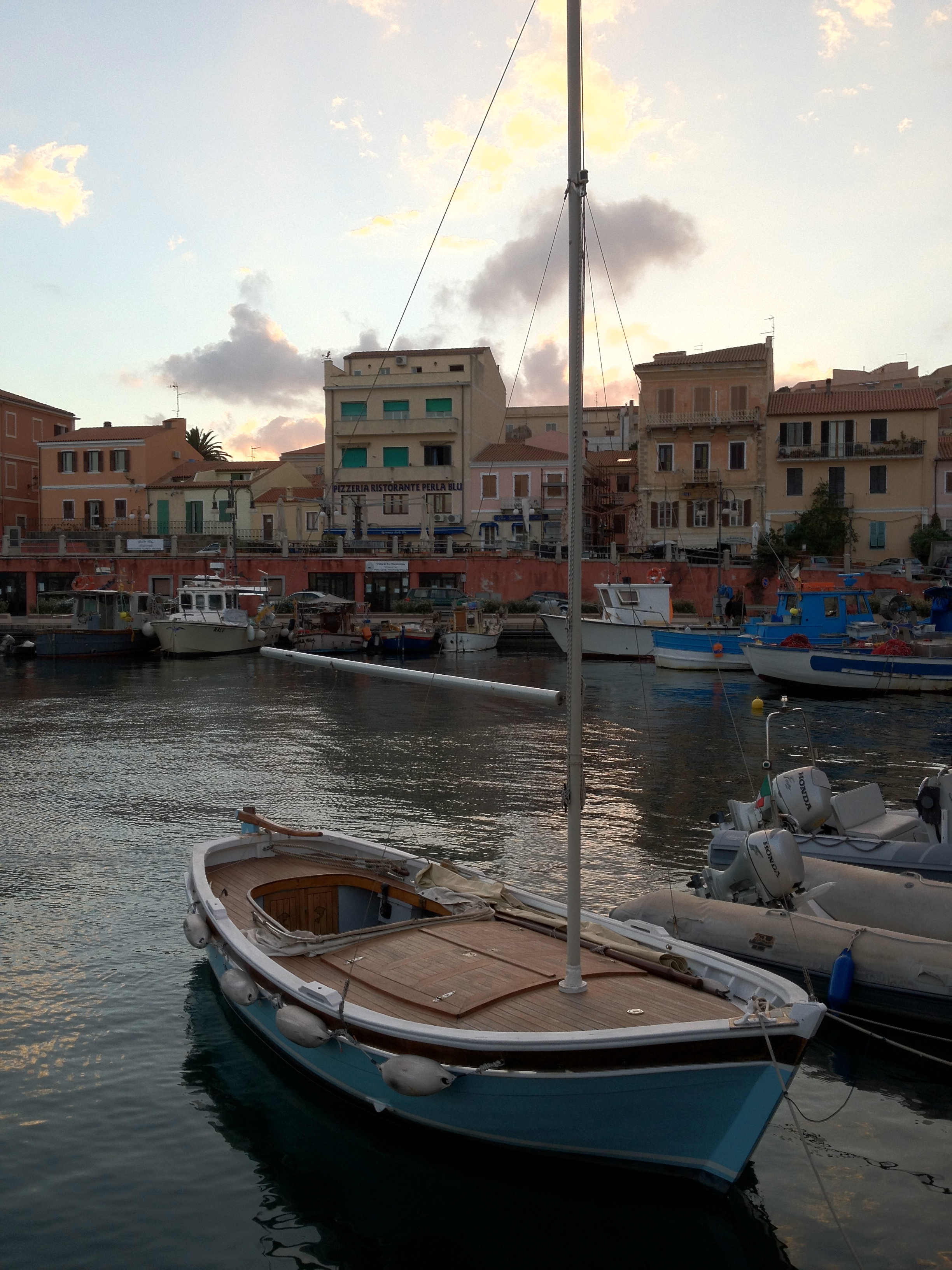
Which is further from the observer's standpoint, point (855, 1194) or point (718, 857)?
point (718, 857)

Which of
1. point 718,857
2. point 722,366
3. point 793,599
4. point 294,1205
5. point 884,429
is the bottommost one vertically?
point 294,1205

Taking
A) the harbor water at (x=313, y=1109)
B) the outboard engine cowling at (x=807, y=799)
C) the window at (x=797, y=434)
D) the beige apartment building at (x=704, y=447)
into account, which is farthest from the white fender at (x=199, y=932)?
the window at (x=797, y=434)

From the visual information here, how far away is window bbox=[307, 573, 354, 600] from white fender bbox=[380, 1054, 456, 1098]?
51589 millimetres

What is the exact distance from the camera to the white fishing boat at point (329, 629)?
4547 cm

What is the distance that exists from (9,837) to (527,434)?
68.4 m

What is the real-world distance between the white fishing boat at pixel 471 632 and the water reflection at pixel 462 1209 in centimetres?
3838

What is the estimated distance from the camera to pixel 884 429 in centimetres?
5647

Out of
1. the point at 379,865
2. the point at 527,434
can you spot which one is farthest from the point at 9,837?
the point at 527,434

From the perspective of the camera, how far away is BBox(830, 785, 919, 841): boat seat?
39.2 ft

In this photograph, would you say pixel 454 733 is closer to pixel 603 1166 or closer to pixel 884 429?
pixel 603 1166

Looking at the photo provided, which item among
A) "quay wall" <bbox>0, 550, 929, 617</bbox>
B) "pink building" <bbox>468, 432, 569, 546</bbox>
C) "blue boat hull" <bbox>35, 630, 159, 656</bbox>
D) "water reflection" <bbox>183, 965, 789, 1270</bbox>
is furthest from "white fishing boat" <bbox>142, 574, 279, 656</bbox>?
"water reflection" <bbox>183, 965, 789, 1270</bbox>

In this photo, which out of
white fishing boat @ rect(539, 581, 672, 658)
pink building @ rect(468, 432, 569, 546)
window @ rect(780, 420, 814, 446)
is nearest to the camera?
white fishing boat @ rect(539, 581, 672, 658)

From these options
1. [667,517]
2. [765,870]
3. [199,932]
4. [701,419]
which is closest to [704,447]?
[701,419]

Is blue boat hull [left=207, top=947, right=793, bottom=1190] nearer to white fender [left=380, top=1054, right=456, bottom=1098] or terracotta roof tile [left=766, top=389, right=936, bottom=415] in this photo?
white fender [left=380, top=1054, right=456, bottom=1098]
